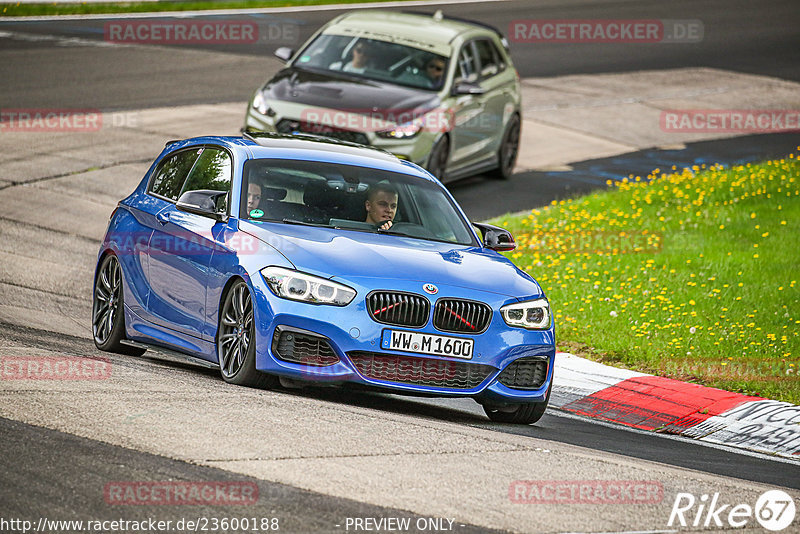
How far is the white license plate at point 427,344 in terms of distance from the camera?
818 centimetres

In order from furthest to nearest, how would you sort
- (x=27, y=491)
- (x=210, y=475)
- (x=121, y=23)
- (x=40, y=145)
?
(x=121, y=23)
(x=40, y=145)
(x=210, y=475)
(x=27, y=491)

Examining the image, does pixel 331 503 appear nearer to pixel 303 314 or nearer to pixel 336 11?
pixel 303 314

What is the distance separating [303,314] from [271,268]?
0.39 metres

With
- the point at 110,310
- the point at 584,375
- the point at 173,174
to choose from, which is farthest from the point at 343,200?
the point at 584,375

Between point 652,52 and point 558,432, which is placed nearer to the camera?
point 558,432

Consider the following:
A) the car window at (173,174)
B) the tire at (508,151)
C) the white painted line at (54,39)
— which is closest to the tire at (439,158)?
the tire at (508,151)

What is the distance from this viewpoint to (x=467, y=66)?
18.3 metres

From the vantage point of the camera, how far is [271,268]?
829 cm

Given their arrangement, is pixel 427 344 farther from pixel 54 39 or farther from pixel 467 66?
pixel 54 39

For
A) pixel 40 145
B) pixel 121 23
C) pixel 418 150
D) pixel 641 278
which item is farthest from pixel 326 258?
pixel 121 23

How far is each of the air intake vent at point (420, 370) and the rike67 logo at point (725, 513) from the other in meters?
2.02

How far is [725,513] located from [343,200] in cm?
387

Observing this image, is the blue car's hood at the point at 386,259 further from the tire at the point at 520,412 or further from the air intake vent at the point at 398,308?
the tire at the point at 520,412

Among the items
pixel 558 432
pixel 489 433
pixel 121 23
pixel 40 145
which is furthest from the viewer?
pixel 121 23
